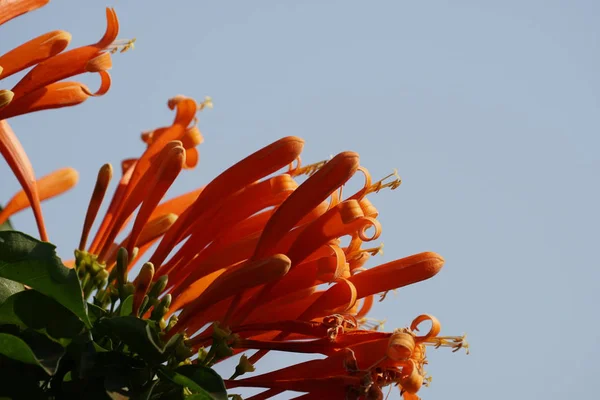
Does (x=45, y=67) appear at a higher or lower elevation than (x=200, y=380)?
higher

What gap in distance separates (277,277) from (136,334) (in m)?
0.46

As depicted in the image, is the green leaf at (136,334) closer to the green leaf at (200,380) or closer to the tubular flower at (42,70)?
the green leaf at (200,380)

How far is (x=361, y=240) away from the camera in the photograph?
3.13 m

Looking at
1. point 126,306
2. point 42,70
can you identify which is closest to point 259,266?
point 126,306

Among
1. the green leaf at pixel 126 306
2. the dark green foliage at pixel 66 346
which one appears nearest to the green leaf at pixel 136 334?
the dark green foliage at pixel 66 346

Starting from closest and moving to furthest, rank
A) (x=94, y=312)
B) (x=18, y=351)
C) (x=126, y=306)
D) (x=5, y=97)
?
(x=18, y=351) < (x=94, y=312) < (x=126, y=306) < (x=5, y=97)

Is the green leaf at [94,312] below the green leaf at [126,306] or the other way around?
below

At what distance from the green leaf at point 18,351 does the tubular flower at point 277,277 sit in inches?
15.3

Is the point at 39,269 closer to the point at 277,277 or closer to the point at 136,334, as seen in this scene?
the point at 136,334

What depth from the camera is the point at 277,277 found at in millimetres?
2855

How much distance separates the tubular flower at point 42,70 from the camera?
3184mm

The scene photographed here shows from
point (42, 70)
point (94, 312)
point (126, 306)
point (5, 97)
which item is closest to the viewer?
point (94, 312)

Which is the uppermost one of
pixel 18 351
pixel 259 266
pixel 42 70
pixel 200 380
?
pixel 42 70

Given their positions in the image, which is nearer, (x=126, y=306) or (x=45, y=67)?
(x=126, y=306)
